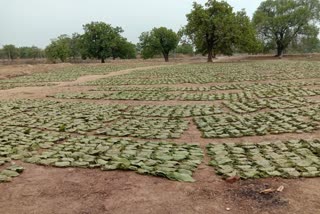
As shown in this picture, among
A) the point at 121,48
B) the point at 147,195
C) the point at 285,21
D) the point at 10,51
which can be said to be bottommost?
the point at 147,195

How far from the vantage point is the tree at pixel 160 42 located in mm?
59062

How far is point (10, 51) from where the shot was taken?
277 feet

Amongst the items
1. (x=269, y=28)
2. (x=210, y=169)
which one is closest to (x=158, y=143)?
(x=210, y=169)

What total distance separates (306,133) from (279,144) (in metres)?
1.15

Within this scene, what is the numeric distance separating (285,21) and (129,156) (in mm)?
47539

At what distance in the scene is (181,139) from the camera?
22.2ft

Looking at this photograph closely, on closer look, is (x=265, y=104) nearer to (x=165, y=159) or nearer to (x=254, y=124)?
(x=254, y=124)

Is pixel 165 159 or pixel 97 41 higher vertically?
pixel 97 41

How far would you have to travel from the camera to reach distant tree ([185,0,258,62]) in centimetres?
3709

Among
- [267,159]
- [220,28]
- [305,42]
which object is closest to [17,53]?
[220,28]

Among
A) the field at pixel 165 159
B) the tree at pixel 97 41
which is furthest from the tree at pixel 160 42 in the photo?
the field at pixel 165 159

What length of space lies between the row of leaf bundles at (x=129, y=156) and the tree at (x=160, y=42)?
175 feet

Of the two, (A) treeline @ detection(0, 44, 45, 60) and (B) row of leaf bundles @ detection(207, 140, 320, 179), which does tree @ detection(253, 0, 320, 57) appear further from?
(A) treeline @ detection(0, 44, 45, 60)

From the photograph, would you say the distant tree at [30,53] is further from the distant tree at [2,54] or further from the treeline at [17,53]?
the distant tree at [2,54]
